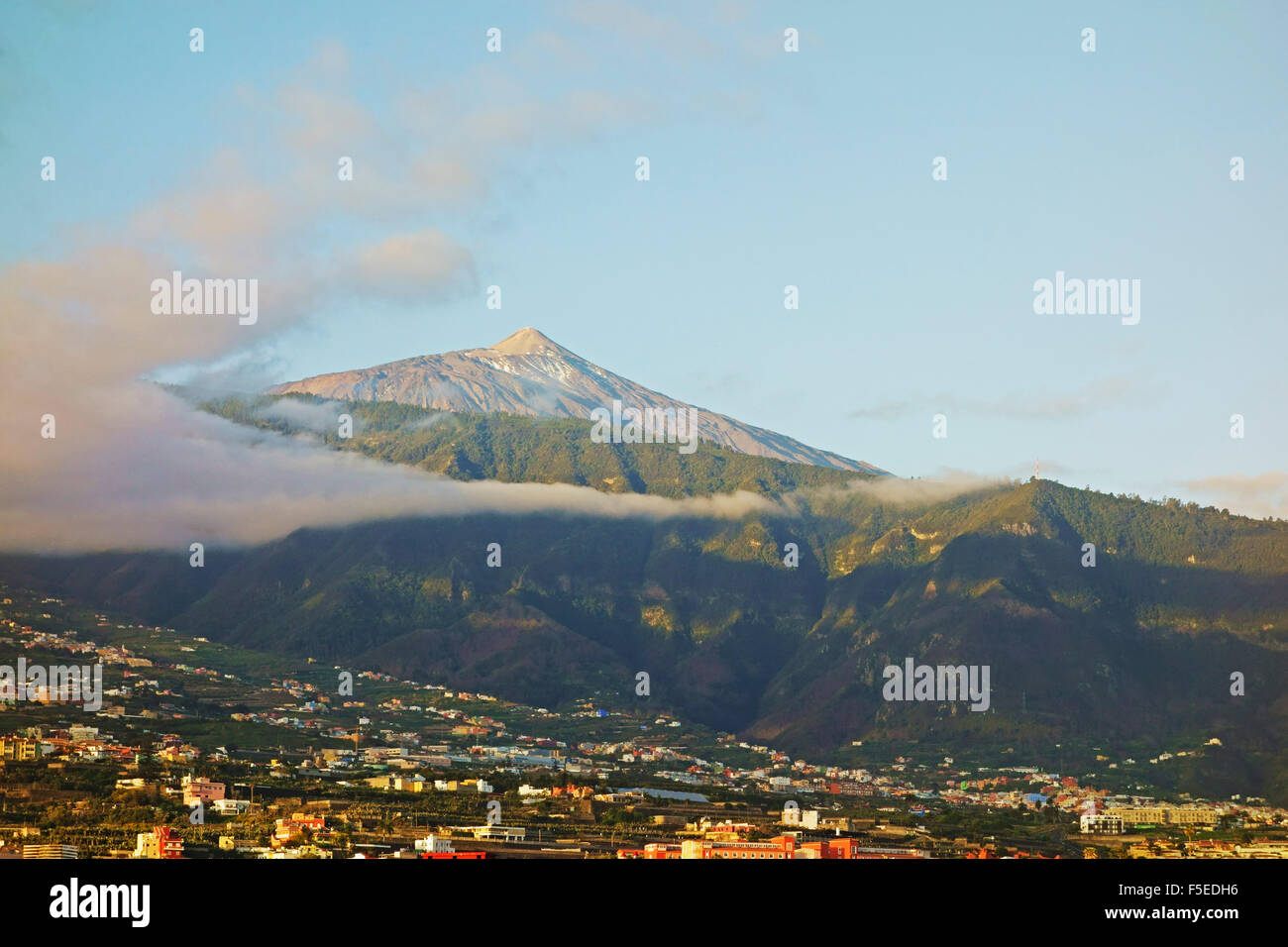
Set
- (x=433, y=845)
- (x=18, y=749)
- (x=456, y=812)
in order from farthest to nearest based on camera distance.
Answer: (x=18, y=749)
(x=456, y=812)
(x=433, y=845)

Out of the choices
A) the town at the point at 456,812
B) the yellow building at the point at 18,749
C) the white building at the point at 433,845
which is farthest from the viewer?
the yellow building at the point at 18,749

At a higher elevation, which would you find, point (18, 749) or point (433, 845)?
point (18, 749)

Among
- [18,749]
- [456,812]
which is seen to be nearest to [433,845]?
[456,812]

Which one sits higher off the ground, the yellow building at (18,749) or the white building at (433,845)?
the yellow building at (18,749)

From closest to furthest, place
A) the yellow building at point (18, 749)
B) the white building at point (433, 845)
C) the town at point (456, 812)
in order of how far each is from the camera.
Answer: the white building at point (433, 845) → the town at point (456, 812) → the yellow building at point (18, 749)

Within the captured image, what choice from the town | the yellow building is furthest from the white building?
the yellow building

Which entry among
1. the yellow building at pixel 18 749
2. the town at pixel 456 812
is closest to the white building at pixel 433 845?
the town at pixel 456 812

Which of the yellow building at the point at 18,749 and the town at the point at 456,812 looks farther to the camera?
the yellow building at the point at 18,749

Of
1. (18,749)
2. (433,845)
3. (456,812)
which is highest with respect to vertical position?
(18,749)

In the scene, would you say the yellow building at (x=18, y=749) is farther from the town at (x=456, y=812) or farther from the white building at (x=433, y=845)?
the white building at (x=433, y=845)

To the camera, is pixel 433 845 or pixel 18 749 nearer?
pixel 433 845

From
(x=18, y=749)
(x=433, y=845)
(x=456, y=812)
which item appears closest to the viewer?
(x=433, y=845)

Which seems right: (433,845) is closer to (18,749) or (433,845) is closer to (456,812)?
(456,812)
